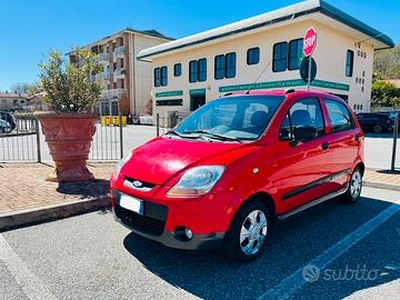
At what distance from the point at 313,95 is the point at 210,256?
2636 millimetres

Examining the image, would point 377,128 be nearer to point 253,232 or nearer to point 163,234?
point 253,232

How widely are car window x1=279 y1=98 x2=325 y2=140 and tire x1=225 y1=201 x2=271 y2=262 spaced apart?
0.94 m

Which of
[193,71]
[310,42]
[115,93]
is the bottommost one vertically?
[310,42]

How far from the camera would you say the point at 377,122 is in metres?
22.2

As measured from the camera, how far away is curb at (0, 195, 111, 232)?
433 cm

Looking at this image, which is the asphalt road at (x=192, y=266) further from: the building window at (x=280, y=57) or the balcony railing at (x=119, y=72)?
the balcony railing at (x=119, y=72)

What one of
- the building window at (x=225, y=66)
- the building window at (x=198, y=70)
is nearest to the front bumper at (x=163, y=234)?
the building window at (x=225, y=66)

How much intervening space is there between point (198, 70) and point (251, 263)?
27.6 metres

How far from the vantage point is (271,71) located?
23656 millimetres

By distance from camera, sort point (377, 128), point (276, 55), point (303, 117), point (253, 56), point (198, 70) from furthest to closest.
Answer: point (198, 70) < point (253, 56) < point (276, 55) < point (377, 128) < point (303, 117)

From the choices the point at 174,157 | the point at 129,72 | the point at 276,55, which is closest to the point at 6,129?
the point at 276,55

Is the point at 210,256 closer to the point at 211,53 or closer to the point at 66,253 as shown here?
the point at 66,253

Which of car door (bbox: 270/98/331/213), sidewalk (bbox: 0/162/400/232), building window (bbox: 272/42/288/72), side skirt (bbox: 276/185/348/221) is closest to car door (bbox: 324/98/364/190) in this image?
side skirt (bbox: 276/185/348/221)

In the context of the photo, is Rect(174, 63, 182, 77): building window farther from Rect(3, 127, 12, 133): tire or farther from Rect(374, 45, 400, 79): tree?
Rect(374, 45, 400, 79): tree
